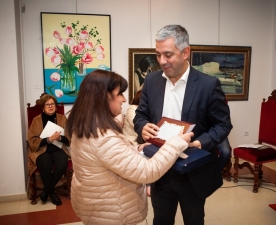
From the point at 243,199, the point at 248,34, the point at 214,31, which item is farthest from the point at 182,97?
the point at 248,34

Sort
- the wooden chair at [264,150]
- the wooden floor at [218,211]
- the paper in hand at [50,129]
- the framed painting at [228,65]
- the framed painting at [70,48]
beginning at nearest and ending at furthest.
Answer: the wooden floor at [218,211], the paper in hand at [50,129], the wooden chair at [264,150], the framed painting at [70,48], the framed painting at [228,65]

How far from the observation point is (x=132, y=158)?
4.11ft

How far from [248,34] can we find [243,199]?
119 inches

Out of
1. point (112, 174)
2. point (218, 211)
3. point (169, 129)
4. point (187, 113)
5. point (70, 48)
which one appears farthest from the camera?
point (70, 48)

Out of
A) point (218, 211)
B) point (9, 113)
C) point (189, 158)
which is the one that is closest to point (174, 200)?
point (189, 158)

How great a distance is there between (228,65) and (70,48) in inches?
109

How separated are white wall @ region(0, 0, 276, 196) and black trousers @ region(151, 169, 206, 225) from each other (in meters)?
2.26

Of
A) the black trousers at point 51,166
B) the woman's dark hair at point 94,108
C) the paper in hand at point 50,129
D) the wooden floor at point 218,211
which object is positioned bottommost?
the wooden floor at point 218,211

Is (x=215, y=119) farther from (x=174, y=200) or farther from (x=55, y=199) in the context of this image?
(x=55, y=199)

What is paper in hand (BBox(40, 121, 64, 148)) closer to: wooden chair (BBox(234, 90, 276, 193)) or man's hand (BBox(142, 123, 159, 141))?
man's hand (BBox(142, 123, 159, 141))

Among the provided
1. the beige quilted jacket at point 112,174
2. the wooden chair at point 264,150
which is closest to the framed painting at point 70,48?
the wooden chair at point 264,150

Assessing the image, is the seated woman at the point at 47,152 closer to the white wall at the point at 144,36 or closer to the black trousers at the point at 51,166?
the black trousers at the point at 51,166

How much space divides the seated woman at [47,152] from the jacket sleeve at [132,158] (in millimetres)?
Result: 2301

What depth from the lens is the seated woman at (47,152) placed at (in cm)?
328
